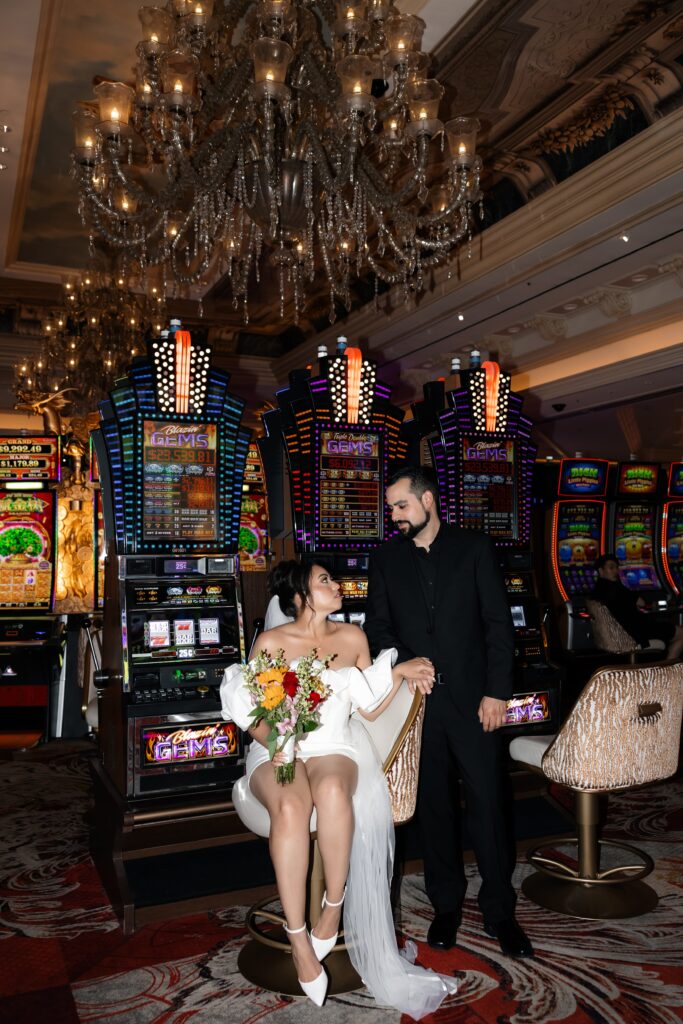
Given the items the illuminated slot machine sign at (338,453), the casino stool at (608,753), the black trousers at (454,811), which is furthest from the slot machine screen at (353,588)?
the black trousers at (454,811)

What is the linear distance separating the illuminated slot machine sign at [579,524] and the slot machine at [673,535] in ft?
2.70

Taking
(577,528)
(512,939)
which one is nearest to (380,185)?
(512,939)

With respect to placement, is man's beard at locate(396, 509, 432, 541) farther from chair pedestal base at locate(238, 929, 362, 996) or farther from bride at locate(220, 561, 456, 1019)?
chair pedestal base at locate(238, 929, 362, 996)

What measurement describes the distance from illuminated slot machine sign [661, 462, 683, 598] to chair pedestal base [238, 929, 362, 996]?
292 inches

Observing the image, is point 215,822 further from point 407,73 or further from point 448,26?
point 448,26

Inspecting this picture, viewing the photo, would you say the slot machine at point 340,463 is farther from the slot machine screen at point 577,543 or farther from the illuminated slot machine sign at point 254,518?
the slot machine screen at point 577,543

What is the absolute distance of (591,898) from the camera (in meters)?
3.29

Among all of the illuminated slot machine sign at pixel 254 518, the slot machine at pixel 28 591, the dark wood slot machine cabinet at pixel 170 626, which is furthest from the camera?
the illuminated slot machine sign at pixel 254 518

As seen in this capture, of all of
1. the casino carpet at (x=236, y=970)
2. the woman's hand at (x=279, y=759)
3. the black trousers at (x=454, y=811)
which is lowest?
the casino carpet at (x=236, y=970)

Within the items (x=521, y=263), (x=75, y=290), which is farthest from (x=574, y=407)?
(x=75, y=290)

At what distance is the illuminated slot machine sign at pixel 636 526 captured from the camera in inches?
360

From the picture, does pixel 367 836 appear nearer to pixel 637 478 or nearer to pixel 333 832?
pixel 333 832

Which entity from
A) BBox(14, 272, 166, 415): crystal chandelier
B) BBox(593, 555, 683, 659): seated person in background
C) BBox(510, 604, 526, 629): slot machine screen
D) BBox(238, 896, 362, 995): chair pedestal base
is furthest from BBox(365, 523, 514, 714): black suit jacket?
BBox(14, 272, 166, 415): crystal chandelier

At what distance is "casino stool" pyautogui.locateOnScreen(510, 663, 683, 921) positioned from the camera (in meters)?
2.98
